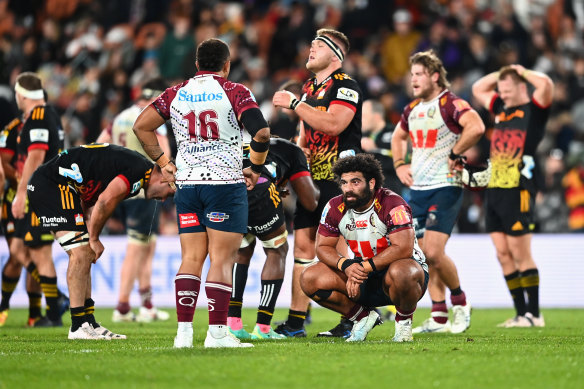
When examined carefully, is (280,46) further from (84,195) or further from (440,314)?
(84,195)

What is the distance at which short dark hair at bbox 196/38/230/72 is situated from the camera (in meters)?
7.22

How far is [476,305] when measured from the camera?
1434cm

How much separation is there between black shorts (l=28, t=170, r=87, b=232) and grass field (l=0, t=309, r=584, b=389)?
1084mm

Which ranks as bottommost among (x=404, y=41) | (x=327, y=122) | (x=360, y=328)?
(x=360, y=328)

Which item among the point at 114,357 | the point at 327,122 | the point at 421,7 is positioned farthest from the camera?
the point at 421,7

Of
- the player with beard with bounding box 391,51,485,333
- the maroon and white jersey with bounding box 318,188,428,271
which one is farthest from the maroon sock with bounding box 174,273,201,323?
the player with beard with bounding box 391,51,485,333

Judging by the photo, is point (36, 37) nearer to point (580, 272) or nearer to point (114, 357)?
point (580, 272)

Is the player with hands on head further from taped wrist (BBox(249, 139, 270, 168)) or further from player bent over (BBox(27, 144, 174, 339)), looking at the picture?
taped wrist (BBox(249, 139, 270, 168))

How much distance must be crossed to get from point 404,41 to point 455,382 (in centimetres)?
1455

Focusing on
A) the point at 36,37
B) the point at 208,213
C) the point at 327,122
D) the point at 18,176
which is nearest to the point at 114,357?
the point at 208,213

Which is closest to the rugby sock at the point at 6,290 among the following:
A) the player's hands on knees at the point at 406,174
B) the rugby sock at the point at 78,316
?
the rugby sock at the point at 78,316

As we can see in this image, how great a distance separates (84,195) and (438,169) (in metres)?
3.80

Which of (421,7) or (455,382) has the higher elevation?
(421,7)

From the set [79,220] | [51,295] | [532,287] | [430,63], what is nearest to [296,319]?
[79,220]
